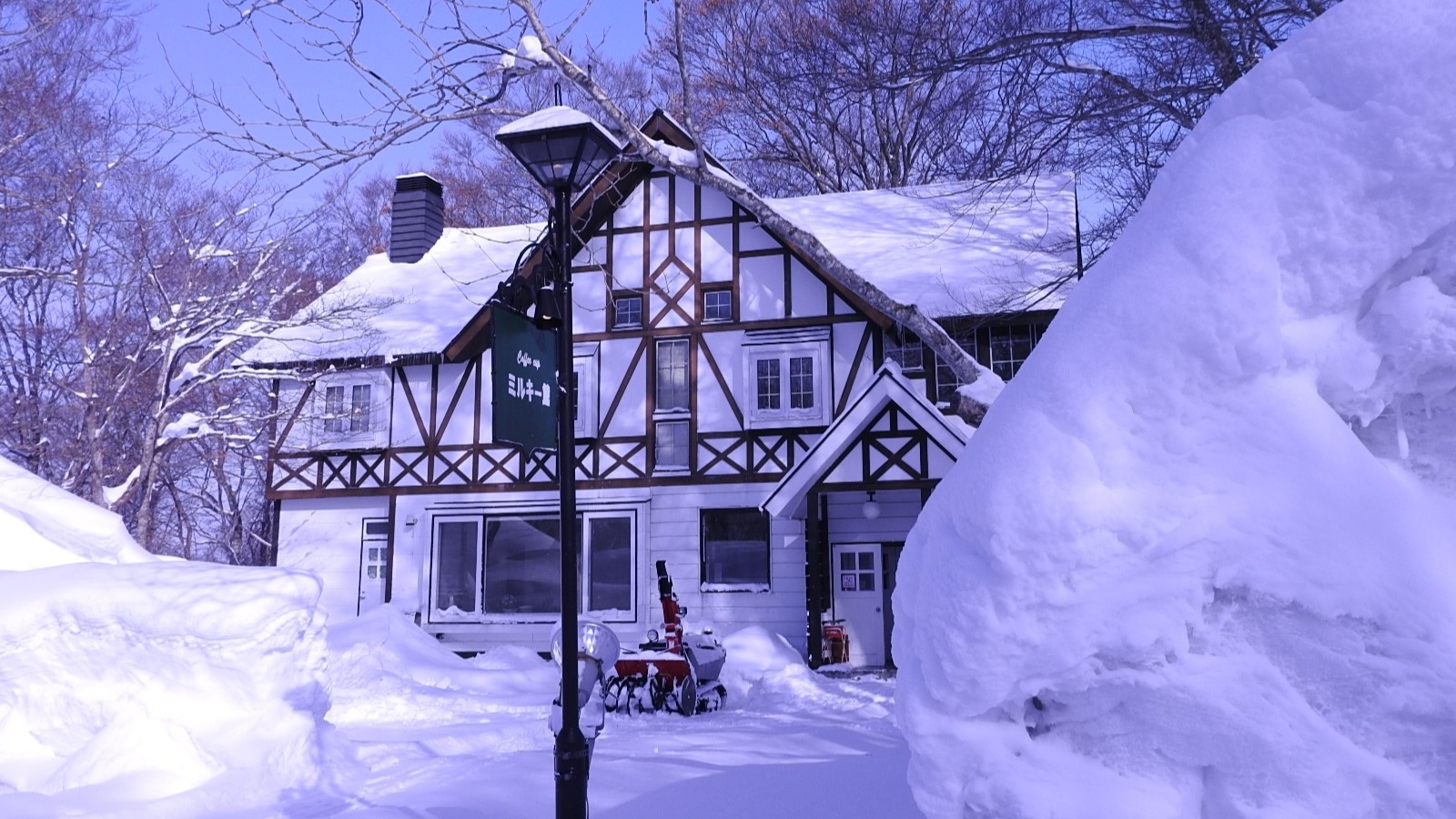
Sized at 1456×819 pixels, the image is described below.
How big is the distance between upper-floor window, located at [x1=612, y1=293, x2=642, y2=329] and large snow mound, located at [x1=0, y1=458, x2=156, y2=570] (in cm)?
997

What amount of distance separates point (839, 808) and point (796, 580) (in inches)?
427

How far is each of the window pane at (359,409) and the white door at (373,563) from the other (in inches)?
66.9

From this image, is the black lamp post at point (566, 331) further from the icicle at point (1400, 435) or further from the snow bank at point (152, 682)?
the icicle at point (1400, 435)

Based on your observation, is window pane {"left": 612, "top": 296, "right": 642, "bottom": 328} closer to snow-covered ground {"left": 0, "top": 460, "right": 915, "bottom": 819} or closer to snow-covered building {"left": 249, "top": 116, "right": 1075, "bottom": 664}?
snow-covered building {"left": 249, "top": 116, "right": 1075, "bottom": 664}

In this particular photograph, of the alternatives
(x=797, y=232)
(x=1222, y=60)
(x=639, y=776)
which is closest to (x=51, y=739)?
(x=639, y=776)

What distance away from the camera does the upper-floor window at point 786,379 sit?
1675cm

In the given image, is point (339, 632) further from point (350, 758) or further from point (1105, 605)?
point (1105, 605)

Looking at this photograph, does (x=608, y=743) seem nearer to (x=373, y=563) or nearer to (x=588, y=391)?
(x=588, y=391)

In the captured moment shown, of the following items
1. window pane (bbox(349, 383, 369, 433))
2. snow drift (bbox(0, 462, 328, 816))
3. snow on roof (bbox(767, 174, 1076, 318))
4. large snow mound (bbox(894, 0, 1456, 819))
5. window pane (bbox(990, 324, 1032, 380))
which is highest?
snow on roof (bbox(767, 174, 1076, 318))

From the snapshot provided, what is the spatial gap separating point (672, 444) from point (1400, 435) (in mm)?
15402

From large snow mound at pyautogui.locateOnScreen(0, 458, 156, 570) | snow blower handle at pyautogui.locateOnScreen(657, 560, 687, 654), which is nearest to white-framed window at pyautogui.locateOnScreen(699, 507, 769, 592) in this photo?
snow blower handle at pyautogui.locateOnScreen(657, 560, 687, 654)

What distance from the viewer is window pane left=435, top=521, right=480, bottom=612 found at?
1819 cm

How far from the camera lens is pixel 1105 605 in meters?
2.07

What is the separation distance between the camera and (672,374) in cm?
1778
